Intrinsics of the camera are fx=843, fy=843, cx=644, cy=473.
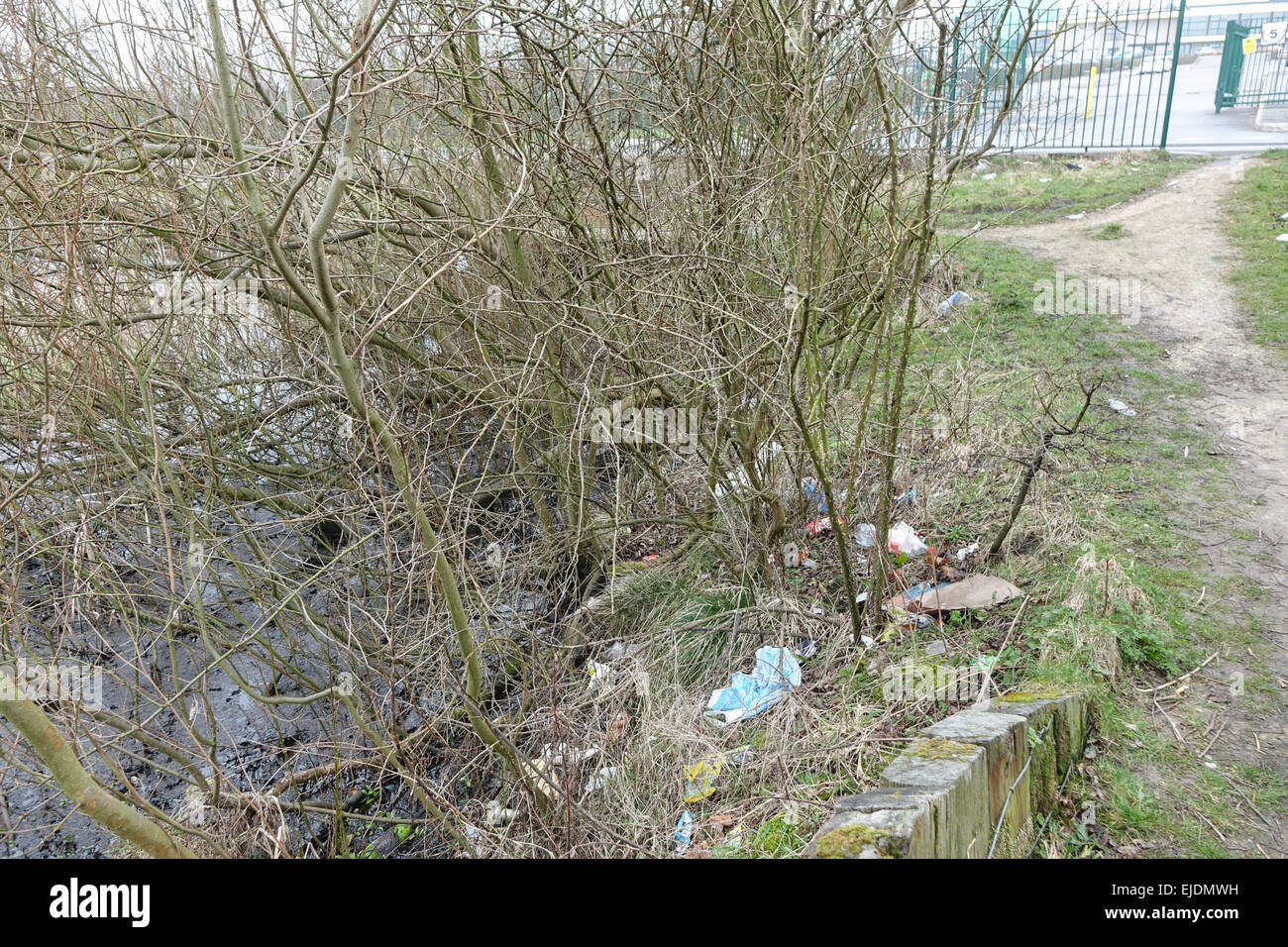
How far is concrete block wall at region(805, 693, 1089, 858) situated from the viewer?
2.10 meters

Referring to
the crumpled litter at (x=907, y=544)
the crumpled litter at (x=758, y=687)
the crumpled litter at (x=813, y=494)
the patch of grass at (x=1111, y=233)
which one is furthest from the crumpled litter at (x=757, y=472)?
the patch of grass at (x=1111, y=233)

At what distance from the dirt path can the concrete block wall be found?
578mm

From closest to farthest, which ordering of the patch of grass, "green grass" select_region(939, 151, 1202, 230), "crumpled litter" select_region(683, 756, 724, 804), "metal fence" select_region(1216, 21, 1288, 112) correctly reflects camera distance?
"crumpled litter" select_region(683, 756, 724, 804) < the patch of grass < "green grass" select_region(939, 151, 1202, 230) < "metal fence" select_region(1216, 21, 1288, 112)

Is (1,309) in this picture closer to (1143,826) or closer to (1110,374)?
(1143,826)

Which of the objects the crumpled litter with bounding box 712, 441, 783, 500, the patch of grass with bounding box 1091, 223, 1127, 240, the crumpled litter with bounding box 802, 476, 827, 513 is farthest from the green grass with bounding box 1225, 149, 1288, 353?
the crumpled litter with bounding box 712, 441, 783, 500

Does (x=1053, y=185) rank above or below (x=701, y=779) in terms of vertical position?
above

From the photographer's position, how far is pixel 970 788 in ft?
7.86

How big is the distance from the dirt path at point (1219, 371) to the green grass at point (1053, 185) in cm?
31

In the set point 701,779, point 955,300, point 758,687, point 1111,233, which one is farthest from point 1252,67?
point 701,779

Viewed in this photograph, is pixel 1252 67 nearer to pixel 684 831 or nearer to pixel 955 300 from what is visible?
pixel 955 300

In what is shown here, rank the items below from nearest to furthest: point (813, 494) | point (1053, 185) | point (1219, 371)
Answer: point (813, 494), point (1219, 371), point (1053, 185)

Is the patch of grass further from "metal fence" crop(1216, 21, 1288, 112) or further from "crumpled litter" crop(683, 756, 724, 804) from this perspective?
"crumpled litter" crop(683, 756, 724, 804)

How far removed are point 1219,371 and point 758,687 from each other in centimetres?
431

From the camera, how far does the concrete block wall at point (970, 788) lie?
210 centimetres
